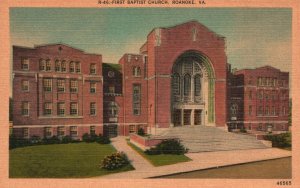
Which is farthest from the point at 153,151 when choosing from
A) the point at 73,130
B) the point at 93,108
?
the point at 93,108

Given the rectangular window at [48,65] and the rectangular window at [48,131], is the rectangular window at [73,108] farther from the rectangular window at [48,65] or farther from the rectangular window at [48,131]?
the rectangular window at [48,65]

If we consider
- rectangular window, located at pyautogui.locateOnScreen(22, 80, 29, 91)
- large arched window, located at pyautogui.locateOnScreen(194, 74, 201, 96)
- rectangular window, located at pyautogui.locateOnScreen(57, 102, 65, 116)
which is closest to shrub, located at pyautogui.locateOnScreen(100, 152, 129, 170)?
rectangular window, located at pyautogui.locateOnScreen(57, 102, 65, 116)

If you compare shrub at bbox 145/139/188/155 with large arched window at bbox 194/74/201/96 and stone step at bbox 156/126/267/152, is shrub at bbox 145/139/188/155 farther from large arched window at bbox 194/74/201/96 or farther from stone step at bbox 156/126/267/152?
large arched window at bbox 194/74/201/96

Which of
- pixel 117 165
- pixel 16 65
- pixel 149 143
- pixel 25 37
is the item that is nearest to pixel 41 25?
pixel 25 37

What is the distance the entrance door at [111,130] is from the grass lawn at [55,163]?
15.4 ft

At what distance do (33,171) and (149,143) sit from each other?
5208mm

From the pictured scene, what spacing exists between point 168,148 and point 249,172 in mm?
3641

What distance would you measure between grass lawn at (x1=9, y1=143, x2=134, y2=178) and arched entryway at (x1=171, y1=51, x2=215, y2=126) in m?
7.40

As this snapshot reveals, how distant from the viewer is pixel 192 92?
18.4 m

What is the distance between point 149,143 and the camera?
531 inches

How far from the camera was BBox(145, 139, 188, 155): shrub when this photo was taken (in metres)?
12.8

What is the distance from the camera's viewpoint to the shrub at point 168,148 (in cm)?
1278

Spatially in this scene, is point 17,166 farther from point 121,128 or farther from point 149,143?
point 121,128
